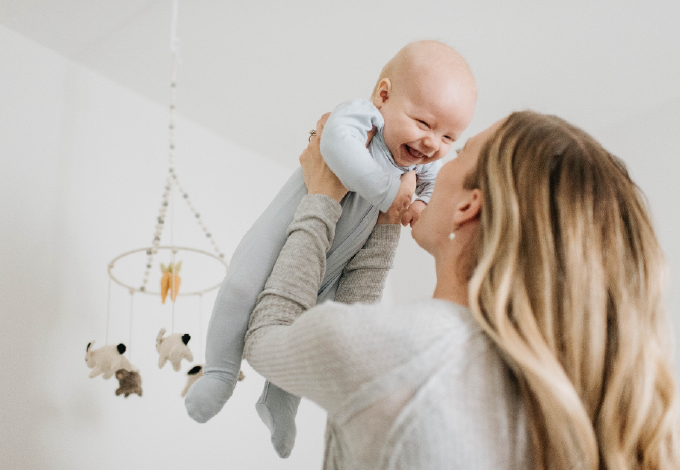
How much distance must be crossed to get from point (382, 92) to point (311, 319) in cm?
58

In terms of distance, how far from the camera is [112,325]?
6.54 ft

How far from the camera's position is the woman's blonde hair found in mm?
578

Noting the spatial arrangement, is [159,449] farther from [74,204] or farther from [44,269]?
[74,204]

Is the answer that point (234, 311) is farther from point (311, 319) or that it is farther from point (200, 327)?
point (200, 327)

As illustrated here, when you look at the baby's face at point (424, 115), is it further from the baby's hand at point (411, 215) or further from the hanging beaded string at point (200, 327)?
the hanging beaded string at point (200, 327)

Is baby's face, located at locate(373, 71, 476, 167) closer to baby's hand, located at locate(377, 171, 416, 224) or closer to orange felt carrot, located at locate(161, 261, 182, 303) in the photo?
baby's hand, located at locate(377, 171, 416, 224)

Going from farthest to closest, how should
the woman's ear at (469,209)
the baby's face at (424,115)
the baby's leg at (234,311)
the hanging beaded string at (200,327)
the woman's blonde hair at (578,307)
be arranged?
the hanging beaded string at (200,327), the baby's face at (424,115), the baby's leg at (234,311), the woman's ear at (469,209), the woman's blonde hair at (578,307)

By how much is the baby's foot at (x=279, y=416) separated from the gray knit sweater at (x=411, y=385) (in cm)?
28

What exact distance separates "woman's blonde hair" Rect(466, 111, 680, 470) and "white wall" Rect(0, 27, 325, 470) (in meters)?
1.68

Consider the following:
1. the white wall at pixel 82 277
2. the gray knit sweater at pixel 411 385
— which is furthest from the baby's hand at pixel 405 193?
the white wall at pixel 82 277

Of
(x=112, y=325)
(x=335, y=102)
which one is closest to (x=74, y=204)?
(x=112, y=325)

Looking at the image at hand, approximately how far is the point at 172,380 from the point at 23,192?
0.93 m

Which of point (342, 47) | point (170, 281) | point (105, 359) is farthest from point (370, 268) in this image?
point (342, 47)

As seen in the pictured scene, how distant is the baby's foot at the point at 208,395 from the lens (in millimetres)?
853
